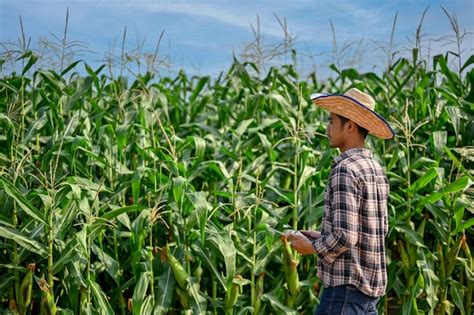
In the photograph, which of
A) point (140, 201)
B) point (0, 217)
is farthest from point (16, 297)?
point (140, 201)

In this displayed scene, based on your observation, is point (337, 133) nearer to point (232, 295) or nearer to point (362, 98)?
point (362, 98)

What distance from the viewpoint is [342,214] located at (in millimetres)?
2910

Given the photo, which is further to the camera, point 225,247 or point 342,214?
point 225,247

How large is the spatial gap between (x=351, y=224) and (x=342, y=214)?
0.05 m

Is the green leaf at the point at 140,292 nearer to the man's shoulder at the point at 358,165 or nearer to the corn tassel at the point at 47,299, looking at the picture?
the corn tassel at the point at 47,299

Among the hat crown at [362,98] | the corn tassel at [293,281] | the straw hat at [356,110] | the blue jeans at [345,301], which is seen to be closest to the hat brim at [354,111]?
the straw hat at [356,110]

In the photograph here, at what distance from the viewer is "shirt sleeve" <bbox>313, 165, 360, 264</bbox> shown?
2914mm

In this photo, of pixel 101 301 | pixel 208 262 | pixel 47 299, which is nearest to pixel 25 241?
pixel 47 299

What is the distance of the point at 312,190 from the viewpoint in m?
4.90

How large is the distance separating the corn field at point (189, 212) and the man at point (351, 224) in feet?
3.83

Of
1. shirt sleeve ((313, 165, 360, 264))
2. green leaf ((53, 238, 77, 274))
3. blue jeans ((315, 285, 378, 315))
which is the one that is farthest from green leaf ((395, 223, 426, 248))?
green leaf ((53, 238, 77, 274))

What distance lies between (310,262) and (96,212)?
4.76 feet

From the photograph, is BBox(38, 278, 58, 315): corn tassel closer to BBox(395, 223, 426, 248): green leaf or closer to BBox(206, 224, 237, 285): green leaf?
BBox(206, 224, 237, 285): green leaf

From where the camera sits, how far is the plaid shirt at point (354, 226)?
292 cm
